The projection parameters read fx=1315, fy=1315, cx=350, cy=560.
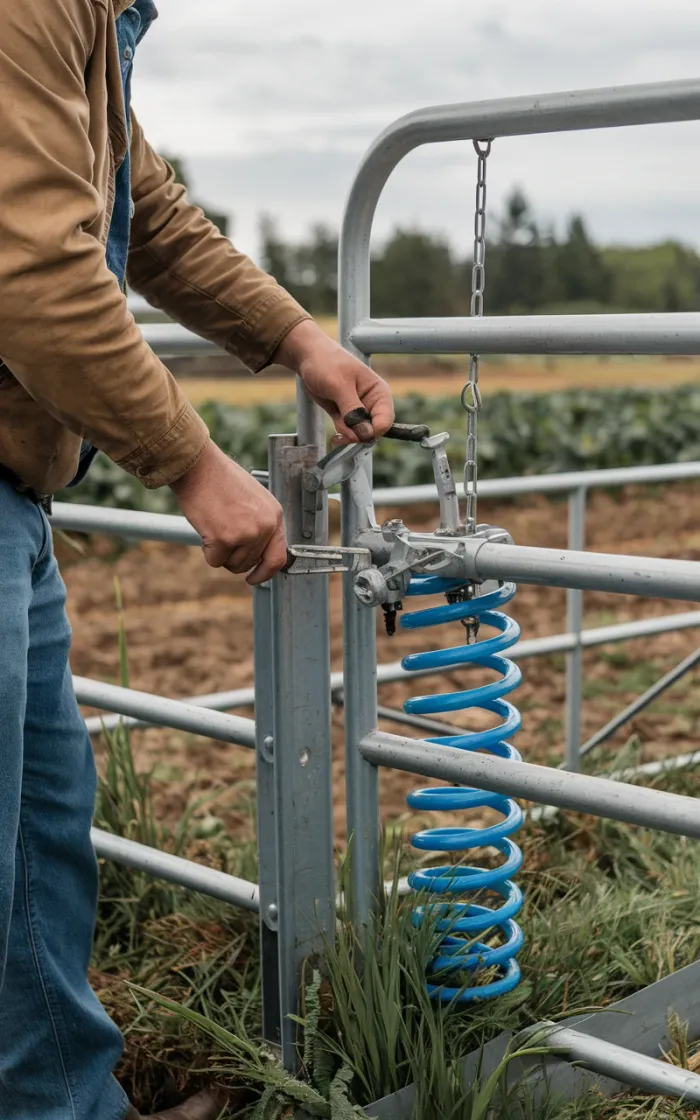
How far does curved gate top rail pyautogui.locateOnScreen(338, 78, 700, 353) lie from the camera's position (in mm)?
1386

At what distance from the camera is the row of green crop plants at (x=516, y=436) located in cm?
952

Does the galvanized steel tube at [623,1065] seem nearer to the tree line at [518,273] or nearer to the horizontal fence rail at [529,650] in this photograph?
the horizontal fence rail at [529,650]

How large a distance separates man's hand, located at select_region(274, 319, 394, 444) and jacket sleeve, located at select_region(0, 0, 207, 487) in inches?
13.5

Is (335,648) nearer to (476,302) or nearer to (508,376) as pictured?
(476,302)

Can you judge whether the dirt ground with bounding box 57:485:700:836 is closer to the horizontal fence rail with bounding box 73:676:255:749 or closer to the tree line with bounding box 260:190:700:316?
the horizontal fence rail with bounding box 73:676:255:749

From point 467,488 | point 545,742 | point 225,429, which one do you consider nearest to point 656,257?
point 225,429

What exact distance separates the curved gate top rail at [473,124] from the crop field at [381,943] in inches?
31.3

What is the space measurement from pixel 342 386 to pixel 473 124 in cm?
34

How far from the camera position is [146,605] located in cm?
682

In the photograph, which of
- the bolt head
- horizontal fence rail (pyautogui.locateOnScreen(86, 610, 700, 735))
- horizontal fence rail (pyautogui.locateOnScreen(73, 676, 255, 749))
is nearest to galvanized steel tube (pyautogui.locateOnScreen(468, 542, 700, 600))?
the bolt head

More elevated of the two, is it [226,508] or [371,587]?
[226,508]

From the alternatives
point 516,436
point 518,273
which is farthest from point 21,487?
point 518,273

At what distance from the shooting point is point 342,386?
160 cm

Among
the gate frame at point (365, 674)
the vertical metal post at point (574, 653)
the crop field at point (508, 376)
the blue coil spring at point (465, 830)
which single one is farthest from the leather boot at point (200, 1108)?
the crop field at point (508, 376)
